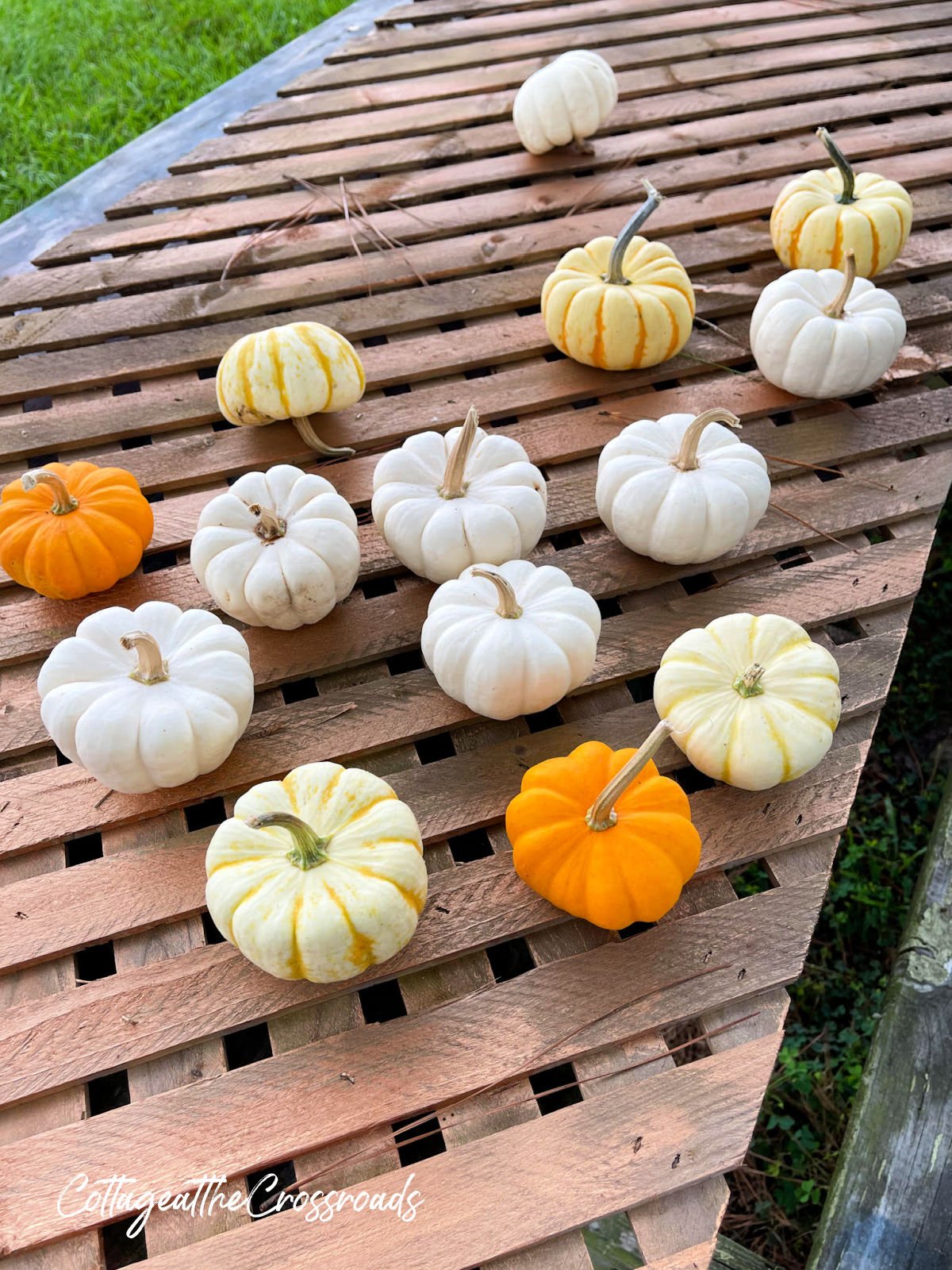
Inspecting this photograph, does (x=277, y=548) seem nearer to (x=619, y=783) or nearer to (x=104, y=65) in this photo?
(x=619, y=783)

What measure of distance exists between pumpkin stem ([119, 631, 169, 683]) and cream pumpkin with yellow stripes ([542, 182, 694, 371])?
139cm

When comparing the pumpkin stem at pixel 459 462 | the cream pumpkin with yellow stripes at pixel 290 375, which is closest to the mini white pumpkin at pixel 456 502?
the pumpkin stem at pixel 459 462

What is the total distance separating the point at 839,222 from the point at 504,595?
1.68 metres

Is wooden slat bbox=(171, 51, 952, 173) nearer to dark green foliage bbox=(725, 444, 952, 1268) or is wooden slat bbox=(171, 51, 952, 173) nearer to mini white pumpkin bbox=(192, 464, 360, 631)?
dark green foliage bbox=(725, 444, 952, 1268)

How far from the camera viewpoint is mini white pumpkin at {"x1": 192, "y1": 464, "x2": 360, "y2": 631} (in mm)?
2045

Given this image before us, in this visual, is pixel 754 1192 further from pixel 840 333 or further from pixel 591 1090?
pixel 840 333

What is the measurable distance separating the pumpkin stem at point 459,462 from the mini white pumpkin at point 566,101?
1700mm

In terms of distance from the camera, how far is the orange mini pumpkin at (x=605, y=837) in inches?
67.2

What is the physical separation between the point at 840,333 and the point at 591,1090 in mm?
1837

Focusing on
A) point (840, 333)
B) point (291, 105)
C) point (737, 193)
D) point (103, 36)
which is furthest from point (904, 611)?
point (103, 36)

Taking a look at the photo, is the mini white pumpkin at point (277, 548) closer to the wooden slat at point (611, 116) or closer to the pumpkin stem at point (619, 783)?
the pumpkin stem at point (619, 783)

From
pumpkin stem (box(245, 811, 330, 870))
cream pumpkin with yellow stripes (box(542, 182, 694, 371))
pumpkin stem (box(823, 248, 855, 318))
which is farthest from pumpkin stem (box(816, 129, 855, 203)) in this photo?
pumpkin stem (box(245, 811, 330, 870))

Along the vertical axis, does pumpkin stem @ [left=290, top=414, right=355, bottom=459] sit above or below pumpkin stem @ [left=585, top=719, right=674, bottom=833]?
above

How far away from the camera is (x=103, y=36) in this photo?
535 cm
